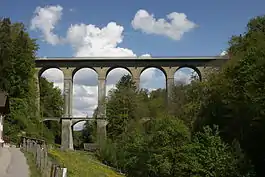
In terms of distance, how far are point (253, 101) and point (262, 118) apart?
1977 millimetres

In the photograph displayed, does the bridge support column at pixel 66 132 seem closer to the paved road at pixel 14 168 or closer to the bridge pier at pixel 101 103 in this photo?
the bridge pier at pixel 101 103

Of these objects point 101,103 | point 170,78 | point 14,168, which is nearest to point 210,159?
point 14,168

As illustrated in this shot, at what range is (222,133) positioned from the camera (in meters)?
36.6

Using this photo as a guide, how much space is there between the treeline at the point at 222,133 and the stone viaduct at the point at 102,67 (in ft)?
54.4

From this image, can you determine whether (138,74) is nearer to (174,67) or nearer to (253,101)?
(174,67)

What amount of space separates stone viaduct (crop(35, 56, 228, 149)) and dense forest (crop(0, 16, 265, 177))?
557 cm

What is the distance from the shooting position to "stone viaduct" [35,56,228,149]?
6525cm

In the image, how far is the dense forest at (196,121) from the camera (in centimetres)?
3061

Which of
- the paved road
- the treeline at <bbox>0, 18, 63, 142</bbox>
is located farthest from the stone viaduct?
the paved road

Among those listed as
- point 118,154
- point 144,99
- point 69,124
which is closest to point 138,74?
point 144,99

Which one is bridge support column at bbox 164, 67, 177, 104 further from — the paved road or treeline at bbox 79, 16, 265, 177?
the paved road

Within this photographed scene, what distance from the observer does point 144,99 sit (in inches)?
2655

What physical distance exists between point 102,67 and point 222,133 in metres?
32.9

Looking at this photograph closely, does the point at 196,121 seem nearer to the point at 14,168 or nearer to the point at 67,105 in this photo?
the point at 14,168
